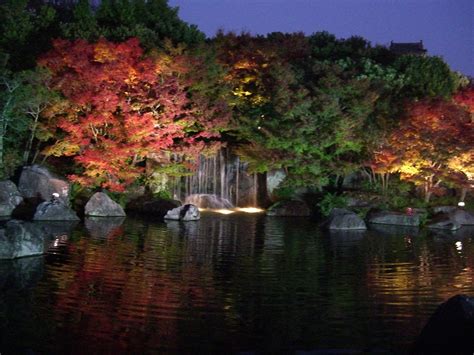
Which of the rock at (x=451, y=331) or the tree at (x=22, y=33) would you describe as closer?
the rock at (x=451, y=331)

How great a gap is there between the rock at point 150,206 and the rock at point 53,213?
13.7ft

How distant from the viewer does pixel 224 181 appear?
29594mm

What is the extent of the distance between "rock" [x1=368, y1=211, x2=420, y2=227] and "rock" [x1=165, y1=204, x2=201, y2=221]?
7660 millimetres

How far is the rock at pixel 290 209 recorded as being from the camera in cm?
2644

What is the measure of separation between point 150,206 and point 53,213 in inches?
217

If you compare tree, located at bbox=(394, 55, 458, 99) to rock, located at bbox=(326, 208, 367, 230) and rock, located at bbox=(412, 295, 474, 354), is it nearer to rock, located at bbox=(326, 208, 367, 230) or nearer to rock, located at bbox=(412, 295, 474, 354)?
rock, located at bbox=(326, 208, 367, 230)

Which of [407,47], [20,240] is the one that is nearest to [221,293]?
[20,240]

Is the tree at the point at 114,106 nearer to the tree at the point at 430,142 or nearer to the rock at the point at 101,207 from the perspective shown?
the rock at the point at 101,207

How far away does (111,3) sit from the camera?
3328cm

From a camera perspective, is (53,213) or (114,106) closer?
(53,213)

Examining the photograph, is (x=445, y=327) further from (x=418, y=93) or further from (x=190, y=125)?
(x=418, y=93)

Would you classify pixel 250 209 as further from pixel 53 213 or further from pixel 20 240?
pixel 20 240

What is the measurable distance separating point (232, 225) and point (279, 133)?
23.0ft

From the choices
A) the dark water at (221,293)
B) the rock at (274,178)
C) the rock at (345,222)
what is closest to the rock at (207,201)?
the rock at (274,178)
